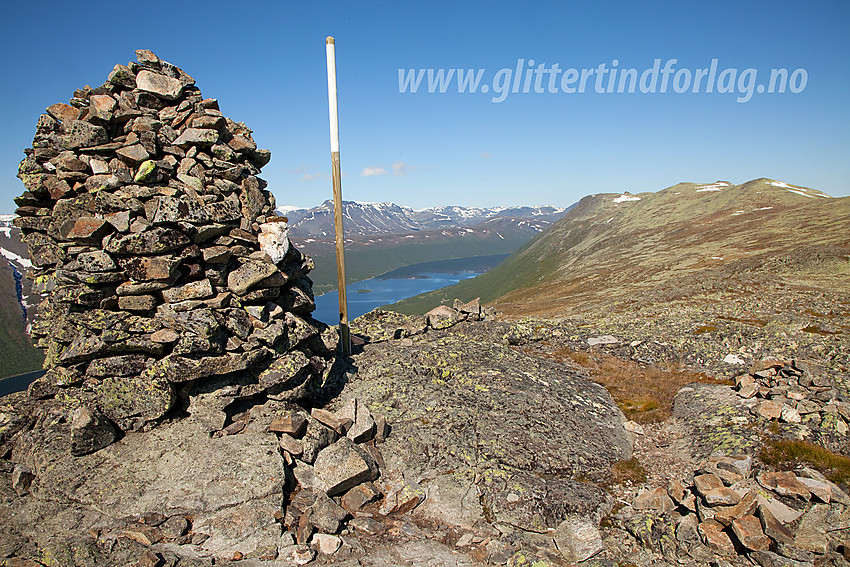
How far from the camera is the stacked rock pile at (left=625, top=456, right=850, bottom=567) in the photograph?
10.8 metres

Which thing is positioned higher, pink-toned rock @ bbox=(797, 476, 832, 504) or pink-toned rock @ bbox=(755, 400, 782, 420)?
pink-toned rock @ bbox=(797, 476, 832, 504)

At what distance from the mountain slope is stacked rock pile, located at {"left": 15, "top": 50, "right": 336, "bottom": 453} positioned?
46.6 m

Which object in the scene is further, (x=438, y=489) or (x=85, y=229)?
(x=85, y=229)

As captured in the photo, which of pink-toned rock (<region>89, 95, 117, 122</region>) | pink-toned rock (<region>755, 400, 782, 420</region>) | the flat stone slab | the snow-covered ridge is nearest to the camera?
the flat stone slab

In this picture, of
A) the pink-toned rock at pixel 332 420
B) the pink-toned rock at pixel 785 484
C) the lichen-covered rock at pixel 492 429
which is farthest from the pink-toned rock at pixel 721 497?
the pink-toned rock at pixel 332 420

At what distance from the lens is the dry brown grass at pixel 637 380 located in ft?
67.4

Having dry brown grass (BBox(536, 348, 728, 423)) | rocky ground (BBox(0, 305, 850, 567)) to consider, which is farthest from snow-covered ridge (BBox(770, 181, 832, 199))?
rocky ground (BBox(0, 305, 850, 567))

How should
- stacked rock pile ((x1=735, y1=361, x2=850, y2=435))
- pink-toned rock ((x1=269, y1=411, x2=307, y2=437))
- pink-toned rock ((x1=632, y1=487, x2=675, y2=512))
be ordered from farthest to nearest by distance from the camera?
stacked rock pile ((x1=735, y1=361, x2=850, y2=435)) < pink-toned rock ((x1=269, y1=411, x2=307, y2=437)) < pink-toned rock ((x1=632, y1=487, x2=675, y2=512))

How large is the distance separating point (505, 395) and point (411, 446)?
5.29 meters

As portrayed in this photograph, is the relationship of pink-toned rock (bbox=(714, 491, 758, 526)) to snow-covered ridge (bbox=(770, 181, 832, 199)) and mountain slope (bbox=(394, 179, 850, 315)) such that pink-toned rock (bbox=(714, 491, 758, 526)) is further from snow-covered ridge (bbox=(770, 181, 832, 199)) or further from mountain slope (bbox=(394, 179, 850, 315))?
snow-covered ridge (bbox=(770, 181, 832, 199))

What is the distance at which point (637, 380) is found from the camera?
77.0 ft

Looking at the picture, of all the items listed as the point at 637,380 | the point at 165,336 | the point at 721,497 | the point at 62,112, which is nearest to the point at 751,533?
the point at 721,497

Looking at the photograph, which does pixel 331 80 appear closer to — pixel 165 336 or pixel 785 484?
pixel 165 336

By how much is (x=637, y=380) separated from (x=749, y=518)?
485 inches
